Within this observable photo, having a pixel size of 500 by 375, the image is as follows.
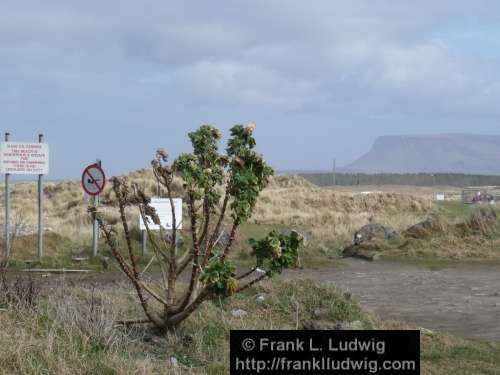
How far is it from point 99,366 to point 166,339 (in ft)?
5.95

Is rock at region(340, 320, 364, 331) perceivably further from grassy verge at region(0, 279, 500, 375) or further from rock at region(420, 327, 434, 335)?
rock at region(420, 327, 434, 335)

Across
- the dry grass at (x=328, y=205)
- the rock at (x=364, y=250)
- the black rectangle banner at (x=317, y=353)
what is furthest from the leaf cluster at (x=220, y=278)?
the dry grass at (x=328, y=205)

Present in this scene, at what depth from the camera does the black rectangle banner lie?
5855 millimetres

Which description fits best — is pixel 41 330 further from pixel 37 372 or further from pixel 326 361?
pixel 326 361

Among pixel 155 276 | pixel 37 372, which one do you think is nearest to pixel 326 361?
pixel 37 372

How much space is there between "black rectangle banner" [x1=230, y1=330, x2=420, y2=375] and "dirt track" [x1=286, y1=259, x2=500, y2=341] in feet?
13.4

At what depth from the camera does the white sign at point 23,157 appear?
704 inches

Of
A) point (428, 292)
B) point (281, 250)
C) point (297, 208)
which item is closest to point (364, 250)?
point (428, 292)

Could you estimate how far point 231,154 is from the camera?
769cm

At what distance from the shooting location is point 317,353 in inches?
232

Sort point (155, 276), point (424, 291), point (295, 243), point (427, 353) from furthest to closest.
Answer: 1. point (155, 276)
2. point (424, 291)
3. point (427, 353)
4. point (295, 243)

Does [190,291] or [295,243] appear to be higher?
[295,243]

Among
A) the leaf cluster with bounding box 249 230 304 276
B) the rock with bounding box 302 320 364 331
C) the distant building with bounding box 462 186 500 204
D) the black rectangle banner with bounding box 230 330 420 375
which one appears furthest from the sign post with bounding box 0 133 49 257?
the distant building with bounding box 462 186 500 204

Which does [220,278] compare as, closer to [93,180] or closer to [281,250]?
[281,250]
